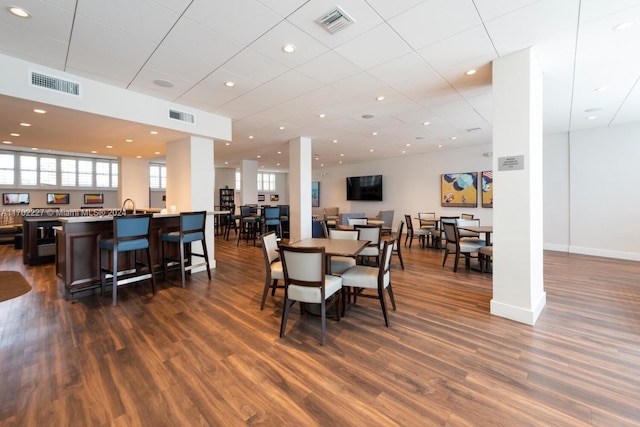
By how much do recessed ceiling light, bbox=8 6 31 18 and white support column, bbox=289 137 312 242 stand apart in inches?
188

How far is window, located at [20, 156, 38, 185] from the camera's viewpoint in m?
10.5

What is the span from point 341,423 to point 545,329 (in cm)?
244

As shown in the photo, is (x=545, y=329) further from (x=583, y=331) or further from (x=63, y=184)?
(x=63, y=184)

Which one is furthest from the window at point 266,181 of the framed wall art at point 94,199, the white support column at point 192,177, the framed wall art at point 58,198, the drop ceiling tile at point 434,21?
the drop ceiling tile at point 434,21

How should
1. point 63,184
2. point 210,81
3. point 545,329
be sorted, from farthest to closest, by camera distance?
1. point 63,184
2. point 210,81
3. point 545,329

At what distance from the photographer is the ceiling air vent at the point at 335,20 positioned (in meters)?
2.31

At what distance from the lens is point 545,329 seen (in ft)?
9.04

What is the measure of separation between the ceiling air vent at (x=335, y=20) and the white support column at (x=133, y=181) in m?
7.76

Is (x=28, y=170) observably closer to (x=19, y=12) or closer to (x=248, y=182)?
(x=248, y=182)

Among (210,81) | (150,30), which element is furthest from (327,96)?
(150,30)

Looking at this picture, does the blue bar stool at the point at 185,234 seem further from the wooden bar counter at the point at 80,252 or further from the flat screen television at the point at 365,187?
the flat screen television at the point at 365,187

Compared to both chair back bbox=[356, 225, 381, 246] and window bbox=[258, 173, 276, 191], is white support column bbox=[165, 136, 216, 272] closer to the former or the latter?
chair back bbox=[356, 225, 381, 246]

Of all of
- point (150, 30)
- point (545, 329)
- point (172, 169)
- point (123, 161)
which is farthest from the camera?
point (123, 161)

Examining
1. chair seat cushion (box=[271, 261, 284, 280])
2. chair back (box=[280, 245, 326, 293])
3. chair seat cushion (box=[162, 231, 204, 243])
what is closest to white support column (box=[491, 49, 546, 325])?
chair back (box=[280, 245, 326, 293])
